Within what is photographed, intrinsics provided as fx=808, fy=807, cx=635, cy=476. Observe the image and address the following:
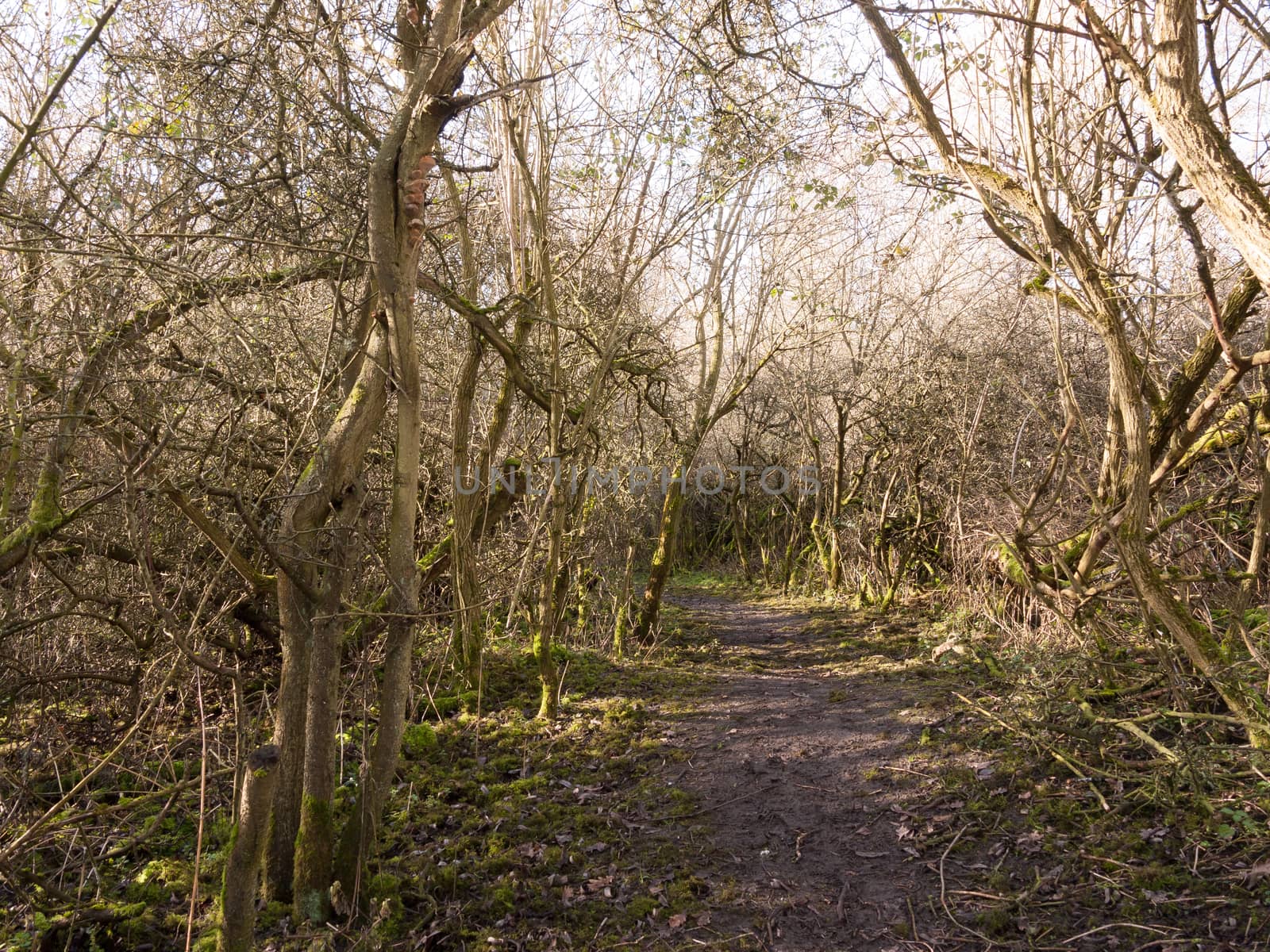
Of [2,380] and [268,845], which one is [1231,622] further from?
[2,380]

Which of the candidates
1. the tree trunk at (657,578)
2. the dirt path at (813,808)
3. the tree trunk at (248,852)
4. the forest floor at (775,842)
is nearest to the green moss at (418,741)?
the forest floor at (775,842)

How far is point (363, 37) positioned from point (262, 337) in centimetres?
154

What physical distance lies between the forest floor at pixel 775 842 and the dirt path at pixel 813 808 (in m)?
0.02

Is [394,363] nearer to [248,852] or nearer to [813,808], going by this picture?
[248,852]

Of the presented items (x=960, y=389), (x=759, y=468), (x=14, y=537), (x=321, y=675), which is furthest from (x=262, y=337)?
(x=759, y=468)

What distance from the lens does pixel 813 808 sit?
15.1 ft

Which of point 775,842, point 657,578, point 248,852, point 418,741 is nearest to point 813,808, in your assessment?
point 775,842

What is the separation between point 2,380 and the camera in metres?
3.45

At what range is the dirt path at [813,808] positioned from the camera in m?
3.54

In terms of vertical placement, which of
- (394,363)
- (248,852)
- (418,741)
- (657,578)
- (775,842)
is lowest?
(775,842)

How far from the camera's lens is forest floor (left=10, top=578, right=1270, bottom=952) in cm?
336

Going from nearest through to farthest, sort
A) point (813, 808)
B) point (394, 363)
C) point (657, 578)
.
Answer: point (394, 363)
point (813, 808)
point (657, 578)

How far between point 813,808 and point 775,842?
1.42 feet

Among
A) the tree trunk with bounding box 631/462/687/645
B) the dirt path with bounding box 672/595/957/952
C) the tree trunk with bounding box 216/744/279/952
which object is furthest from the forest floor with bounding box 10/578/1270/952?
the tree trunk with bounding box 631/462/687/645
